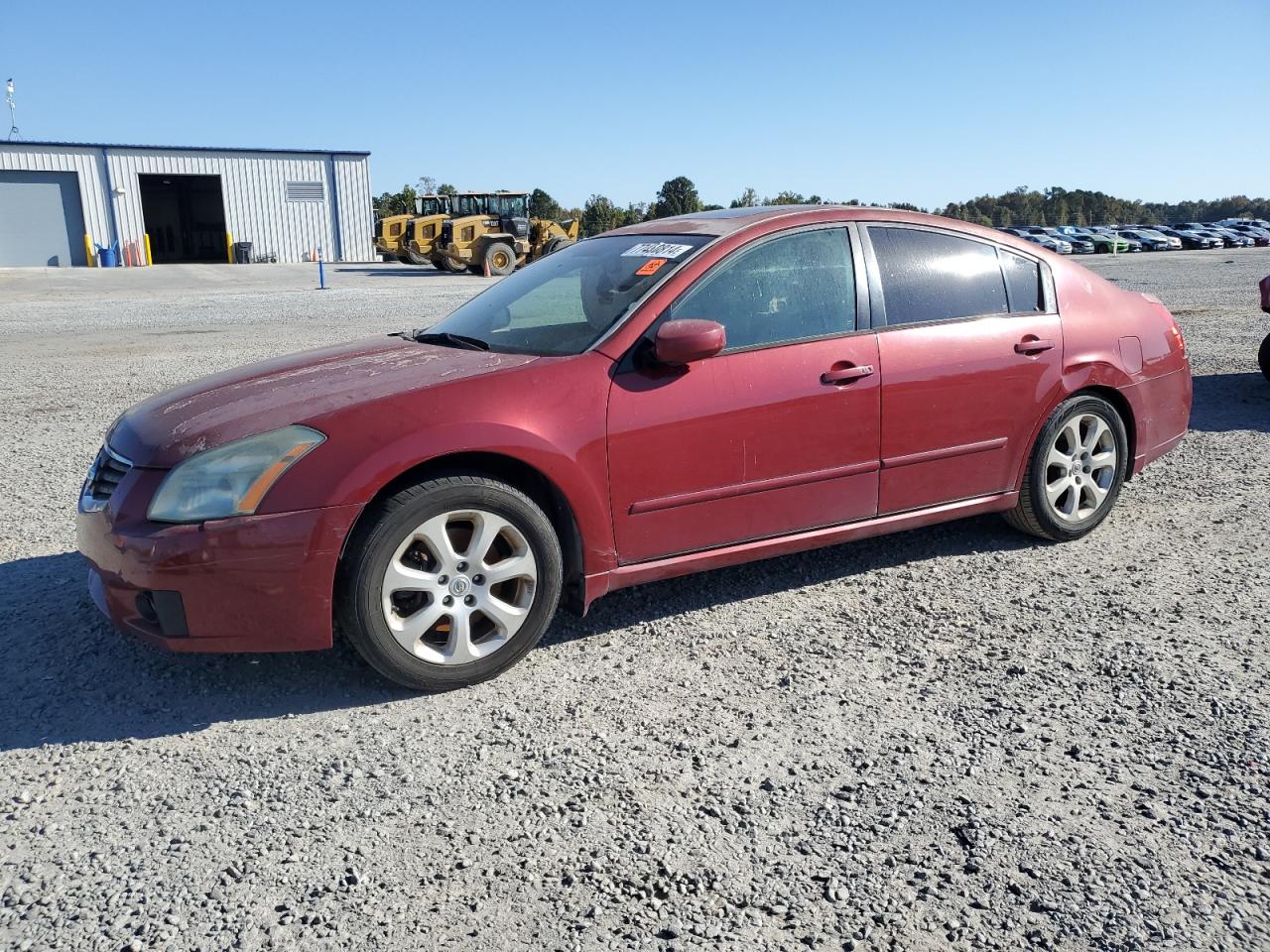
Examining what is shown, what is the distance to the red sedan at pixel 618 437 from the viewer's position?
3.19 m

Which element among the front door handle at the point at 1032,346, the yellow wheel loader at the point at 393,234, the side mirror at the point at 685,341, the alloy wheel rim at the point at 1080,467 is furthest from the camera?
the yellow wheel loader at the point at 393,234

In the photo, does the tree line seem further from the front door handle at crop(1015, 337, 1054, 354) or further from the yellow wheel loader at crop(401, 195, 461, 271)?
the front door handle at crop(1015, 337, 1054, 354)

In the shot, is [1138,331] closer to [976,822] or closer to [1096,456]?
[1096,456]

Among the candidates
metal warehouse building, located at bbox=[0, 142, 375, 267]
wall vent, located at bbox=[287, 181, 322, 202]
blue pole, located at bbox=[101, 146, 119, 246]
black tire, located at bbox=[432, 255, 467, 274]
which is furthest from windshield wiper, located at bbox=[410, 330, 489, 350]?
wall vent, located at bbox=[287, 181, 322, 202]

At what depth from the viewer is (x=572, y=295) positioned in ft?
14.0

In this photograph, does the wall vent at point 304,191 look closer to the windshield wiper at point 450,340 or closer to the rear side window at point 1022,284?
the windshield wiper at point 450,340

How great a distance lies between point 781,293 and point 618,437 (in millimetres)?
980

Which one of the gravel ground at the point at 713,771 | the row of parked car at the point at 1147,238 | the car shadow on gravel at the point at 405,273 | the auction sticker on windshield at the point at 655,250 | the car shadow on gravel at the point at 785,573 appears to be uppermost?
the row of parked car at the point at 1147,238

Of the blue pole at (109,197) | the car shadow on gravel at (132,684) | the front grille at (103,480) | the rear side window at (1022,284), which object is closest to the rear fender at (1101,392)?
the rear side window at (1022,284)

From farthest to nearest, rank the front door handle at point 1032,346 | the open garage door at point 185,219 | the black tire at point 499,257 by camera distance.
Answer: the open garage door at point 185,219 → the black tire at point 499,257 → the front door handle at point 1032,346

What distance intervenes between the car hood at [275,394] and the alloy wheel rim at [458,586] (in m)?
0.51

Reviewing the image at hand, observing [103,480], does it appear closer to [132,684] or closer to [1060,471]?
[132,684]

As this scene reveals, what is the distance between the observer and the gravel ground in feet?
7.51

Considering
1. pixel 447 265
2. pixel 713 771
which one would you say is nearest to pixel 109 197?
pixel 447 265
